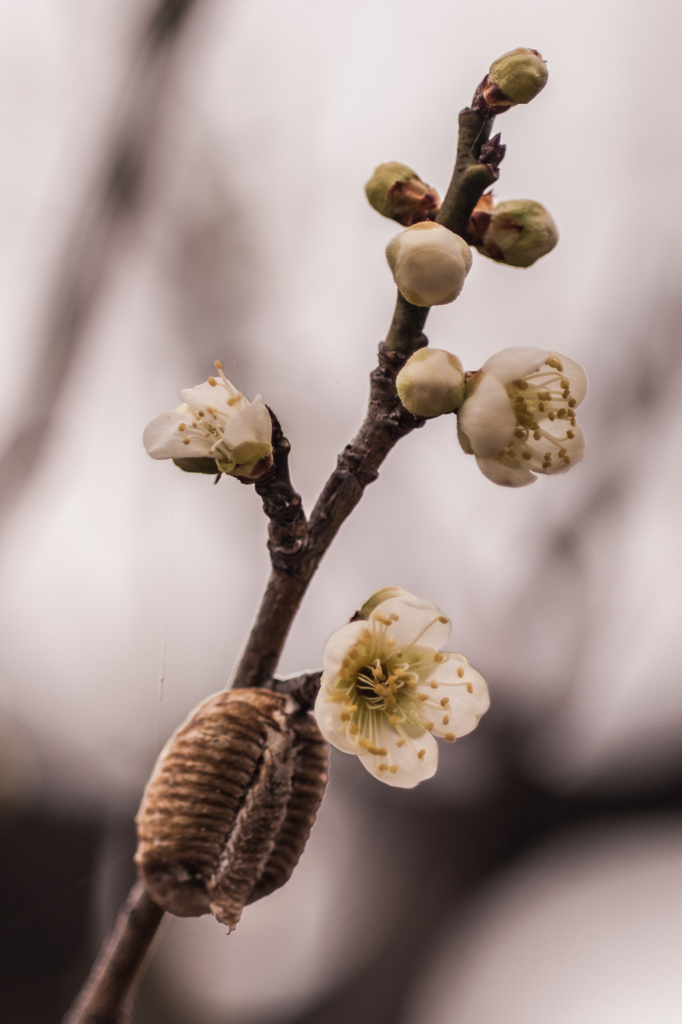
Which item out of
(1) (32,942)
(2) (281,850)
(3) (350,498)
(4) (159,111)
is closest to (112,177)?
(4) (159,111)

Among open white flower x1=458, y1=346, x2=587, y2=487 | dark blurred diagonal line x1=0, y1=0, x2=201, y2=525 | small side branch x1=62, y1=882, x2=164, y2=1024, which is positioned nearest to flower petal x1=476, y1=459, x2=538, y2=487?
open white flower x1=458, y1=346, x2=587, y2=487

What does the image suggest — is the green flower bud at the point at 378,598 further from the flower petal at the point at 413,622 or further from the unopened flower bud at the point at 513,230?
the unopened flower bud at the point at 513,230

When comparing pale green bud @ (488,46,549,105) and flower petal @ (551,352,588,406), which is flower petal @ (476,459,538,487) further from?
pale green bud @ (488,46,549,105)

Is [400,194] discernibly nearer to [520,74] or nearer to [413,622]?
[520,74]

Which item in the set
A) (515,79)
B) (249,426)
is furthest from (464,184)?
(249,426)

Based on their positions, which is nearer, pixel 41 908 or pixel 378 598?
pixel 378 598

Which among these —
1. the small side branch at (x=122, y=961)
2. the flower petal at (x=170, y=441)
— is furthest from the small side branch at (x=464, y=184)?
the small side branch at (x=122, y=961)
